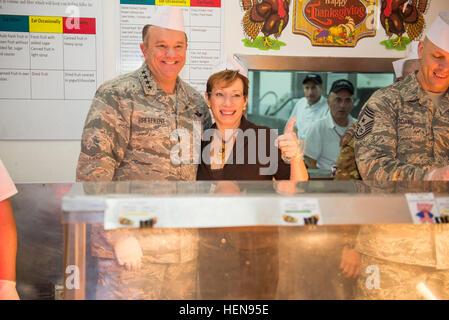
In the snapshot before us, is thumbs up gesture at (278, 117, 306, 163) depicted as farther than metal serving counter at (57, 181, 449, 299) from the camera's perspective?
Yes

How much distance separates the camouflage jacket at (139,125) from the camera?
179 cm

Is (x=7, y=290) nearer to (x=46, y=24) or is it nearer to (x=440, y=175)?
(x=440, y=175)

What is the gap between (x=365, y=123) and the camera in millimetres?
1658

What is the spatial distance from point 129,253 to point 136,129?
3.27 feet

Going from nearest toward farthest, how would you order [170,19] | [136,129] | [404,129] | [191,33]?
[404,129] < [136,129] < [170,19] < [191,33]

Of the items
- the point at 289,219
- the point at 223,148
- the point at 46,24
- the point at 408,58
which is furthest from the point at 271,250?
the point at 46,24

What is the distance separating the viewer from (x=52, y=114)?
2348 mm

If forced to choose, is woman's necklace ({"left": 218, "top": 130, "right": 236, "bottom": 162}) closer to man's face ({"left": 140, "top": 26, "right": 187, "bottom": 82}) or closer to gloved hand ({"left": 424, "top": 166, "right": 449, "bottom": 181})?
man's face ({"left": 140, "top": 26, "right": 187, "bottom": 82})

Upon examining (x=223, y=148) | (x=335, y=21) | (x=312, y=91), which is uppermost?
(x=335, y=21)

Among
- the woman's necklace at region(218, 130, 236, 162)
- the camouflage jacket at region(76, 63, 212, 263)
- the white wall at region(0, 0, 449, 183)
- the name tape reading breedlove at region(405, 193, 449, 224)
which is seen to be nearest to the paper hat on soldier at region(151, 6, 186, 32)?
the camouflage jacket at region(76, 63, 212, 263)

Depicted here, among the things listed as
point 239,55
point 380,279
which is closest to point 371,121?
point 380,279

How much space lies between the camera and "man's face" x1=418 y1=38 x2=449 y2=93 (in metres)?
A: 1.72

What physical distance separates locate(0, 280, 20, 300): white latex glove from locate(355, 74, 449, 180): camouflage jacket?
4.10ft
